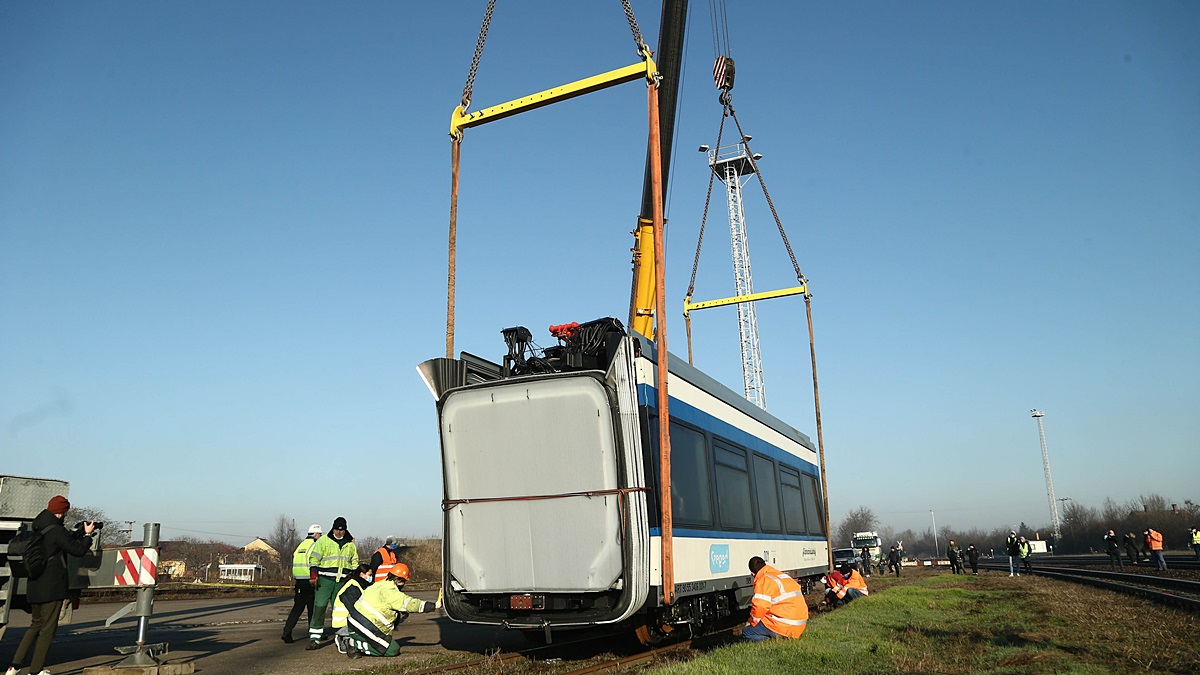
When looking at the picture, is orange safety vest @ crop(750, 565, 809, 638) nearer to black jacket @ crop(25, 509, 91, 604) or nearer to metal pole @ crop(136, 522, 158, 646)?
metal pole @ crop(136, 522, 158, 646)

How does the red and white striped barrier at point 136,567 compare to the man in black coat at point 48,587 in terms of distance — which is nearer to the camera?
the man in black coat at point 48,587

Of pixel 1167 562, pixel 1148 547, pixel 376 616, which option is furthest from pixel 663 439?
pixel 1167 562

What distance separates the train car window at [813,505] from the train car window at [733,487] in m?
4.74

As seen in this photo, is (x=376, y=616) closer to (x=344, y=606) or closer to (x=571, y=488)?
(x=344, y=606)

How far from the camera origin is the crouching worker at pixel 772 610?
944cm

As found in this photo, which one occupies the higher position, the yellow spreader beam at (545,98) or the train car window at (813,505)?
the yellow spreader beam at (545,98)

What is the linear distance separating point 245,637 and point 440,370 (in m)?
5.49

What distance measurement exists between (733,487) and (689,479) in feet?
6.25

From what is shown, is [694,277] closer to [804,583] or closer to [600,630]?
[804,583]

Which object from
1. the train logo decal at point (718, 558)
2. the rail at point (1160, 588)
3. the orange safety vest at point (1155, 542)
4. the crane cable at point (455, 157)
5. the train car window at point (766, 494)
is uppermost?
the crane cable at point (455, 157)

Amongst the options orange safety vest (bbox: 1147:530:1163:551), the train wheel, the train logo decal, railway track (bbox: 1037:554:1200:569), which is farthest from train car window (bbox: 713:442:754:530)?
→ railway track (bbox: 1037:554:1200:569)

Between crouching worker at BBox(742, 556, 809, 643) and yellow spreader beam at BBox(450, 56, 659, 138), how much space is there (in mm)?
6627

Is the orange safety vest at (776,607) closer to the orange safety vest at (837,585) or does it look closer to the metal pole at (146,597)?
the metal pole at (146,597)

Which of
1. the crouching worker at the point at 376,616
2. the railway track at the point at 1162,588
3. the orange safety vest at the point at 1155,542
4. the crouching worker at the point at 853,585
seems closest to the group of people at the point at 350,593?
the crouching worker at the point at 376,616
